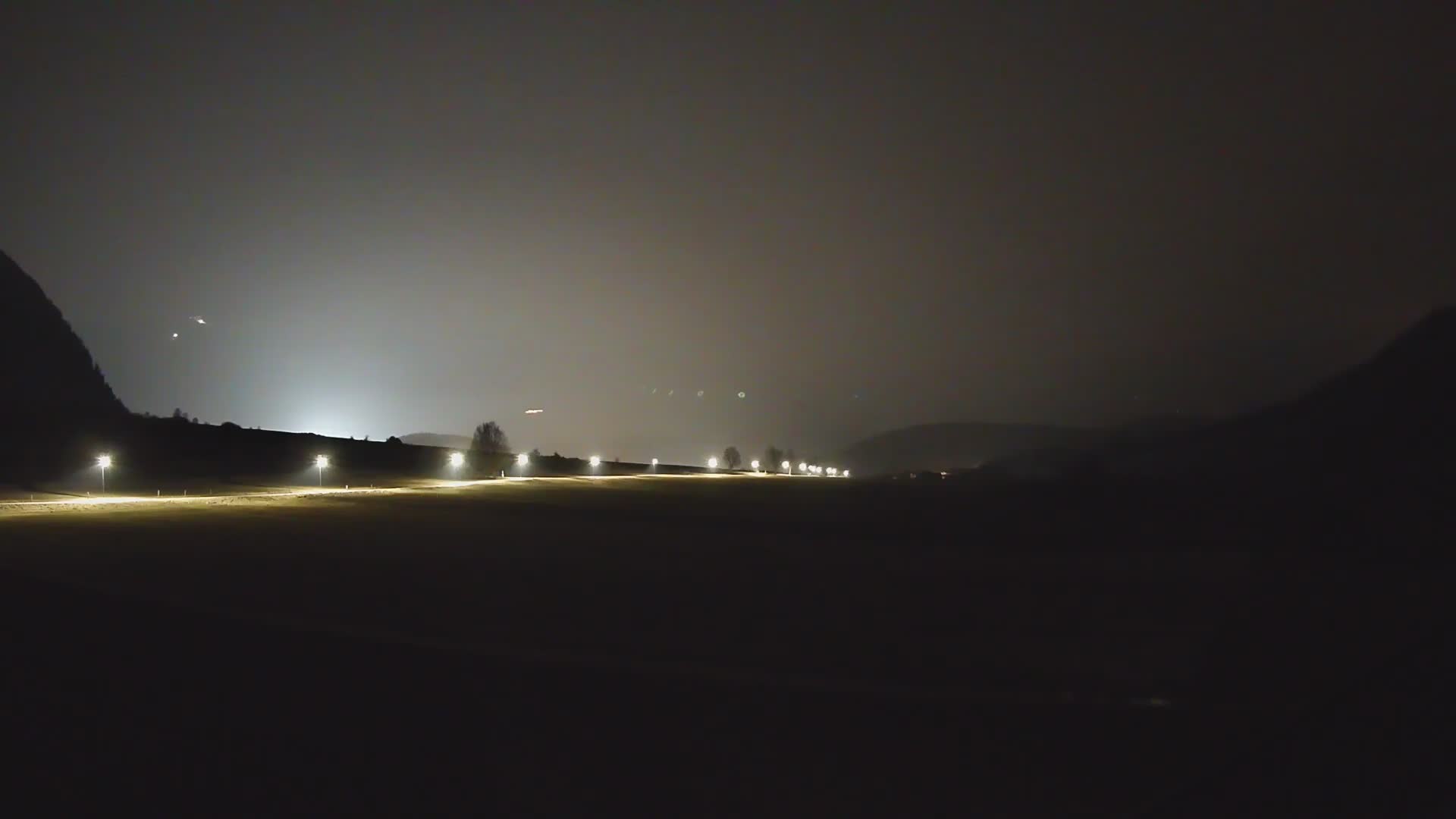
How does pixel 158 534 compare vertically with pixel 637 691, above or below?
above

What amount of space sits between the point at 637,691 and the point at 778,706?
4.29 feet

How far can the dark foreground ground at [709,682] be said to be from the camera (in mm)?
6250

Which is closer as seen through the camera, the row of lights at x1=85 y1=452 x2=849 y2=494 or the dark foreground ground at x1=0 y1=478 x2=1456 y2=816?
the dark foreground ground at x1=0 y1=478 x2=1456 y2=816

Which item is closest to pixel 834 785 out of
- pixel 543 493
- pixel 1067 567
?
pixel 1067 567

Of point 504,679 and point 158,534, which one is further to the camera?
point 158,534

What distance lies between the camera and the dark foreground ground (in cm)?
625

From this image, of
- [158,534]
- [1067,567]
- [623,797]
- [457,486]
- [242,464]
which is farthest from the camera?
[242,464]

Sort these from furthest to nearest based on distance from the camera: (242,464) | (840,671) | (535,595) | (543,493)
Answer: (242,464)
(543,493)
(535,595)
(840,671)

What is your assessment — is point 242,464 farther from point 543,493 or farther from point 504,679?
point 504,679

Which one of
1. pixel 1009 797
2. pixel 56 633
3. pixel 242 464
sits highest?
pixel 242 464

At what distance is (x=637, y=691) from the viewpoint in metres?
8.47

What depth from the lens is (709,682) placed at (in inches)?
352

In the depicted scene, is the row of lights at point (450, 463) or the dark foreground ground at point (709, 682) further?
the row of lights at point (450, 463)

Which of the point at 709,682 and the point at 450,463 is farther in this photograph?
the point at 450,463
